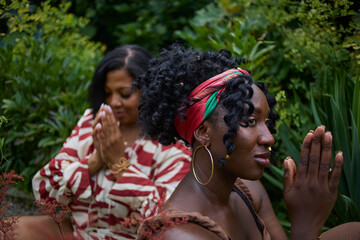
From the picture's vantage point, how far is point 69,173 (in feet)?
10.8

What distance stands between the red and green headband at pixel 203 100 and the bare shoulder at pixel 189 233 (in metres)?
0.45

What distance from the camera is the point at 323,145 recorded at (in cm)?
199

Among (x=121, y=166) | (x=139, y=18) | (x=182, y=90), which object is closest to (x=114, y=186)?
(x=121, y=166)

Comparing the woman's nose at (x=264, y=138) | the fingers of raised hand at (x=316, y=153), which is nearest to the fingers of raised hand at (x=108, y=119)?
the woman's nose at (x=264, y=138)

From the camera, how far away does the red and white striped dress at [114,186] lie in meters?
3.15

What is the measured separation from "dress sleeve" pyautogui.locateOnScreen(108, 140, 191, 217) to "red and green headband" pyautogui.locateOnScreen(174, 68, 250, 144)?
39.9 inches

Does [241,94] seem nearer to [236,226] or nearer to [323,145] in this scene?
[323,145]

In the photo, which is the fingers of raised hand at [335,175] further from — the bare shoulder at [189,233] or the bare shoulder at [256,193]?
the bare shoulder at [189,233]

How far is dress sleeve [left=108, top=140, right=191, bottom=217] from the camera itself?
10.3ft

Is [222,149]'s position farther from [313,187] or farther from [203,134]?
[313,187]

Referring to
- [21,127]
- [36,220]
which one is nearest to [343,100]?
[36,220]

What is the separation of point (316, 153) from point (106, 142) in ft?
5.73

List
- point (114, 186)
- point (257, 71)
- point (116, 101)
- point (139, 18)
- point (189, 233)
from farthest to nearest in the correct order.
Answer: point (139, 18), point (257, 71), point (116, 101), point (114, 186), point (189, 233)

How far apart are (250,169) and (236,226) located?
14.2 inches
